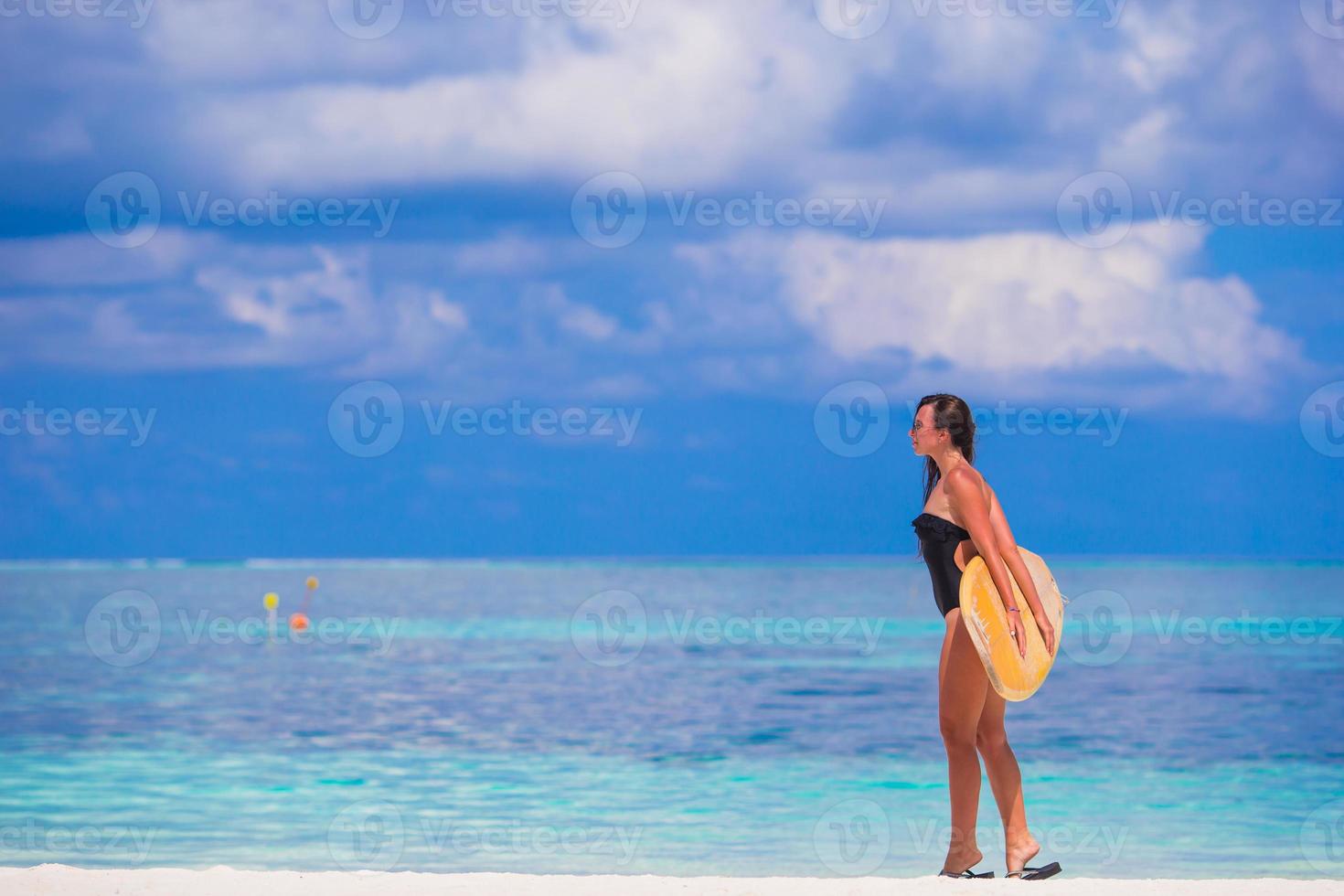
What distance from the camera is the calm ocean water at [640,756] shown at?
11.0 meters

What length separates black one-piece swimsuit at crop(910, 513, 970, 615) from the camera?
20.5 ft

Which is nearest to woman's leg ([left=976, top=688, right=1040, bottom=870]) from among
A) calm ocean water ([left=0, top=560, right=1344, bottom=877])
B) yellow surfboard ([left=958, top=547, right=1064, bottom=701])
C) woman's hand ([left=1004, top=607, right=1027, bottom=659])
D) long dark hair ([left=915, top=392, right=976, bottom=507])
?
yellow surfboard ([left=958, top=547, right=1064, bottom=701])

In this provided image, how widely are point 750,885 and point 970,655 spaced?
4.65 feet

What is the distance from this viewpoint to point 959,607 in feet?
20.2

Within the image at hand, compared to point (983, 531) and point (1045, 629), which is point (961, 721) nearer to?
point (1045, 629)

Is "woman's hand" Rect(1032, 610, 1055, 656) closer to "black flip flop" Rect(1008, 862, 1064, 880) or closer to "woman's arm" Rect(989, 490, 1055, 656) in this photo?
"woman's arm" Rect(989, 490, 1055, 656)

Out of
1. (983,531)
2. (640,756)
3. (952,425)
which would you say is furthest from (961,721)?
(640,756)

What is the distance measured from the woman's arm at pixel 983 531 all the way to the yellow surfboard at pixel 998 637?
3cm

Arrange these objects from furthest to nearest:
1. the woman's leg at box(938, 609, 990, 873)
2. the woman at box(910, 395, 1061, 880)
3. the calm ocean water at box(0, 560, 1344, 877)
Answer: the calm ocean water at box(0, 560, 1344, 877) < the woman's leg at box(938, 609, 990, 873) < the woman at box(910, 395, 1061, 880)

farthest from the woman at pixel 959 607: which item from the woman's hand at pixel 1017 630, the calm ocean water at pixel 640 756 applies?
the calm ocean water at pixel 640 756

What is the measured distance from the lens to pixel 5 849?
10805mm

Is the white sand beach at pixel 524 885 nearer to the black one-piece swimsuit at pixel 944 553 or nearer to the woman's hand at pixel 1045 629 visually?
the woman's hand at pixel 1045 629

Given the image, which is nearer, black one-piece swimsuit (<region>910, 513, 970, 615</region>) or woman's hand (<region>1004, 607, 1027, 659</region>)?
woman's hand (<region>1004, 607, 1027, 659</region>)

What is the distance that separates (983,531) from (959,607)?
0.34 metres
